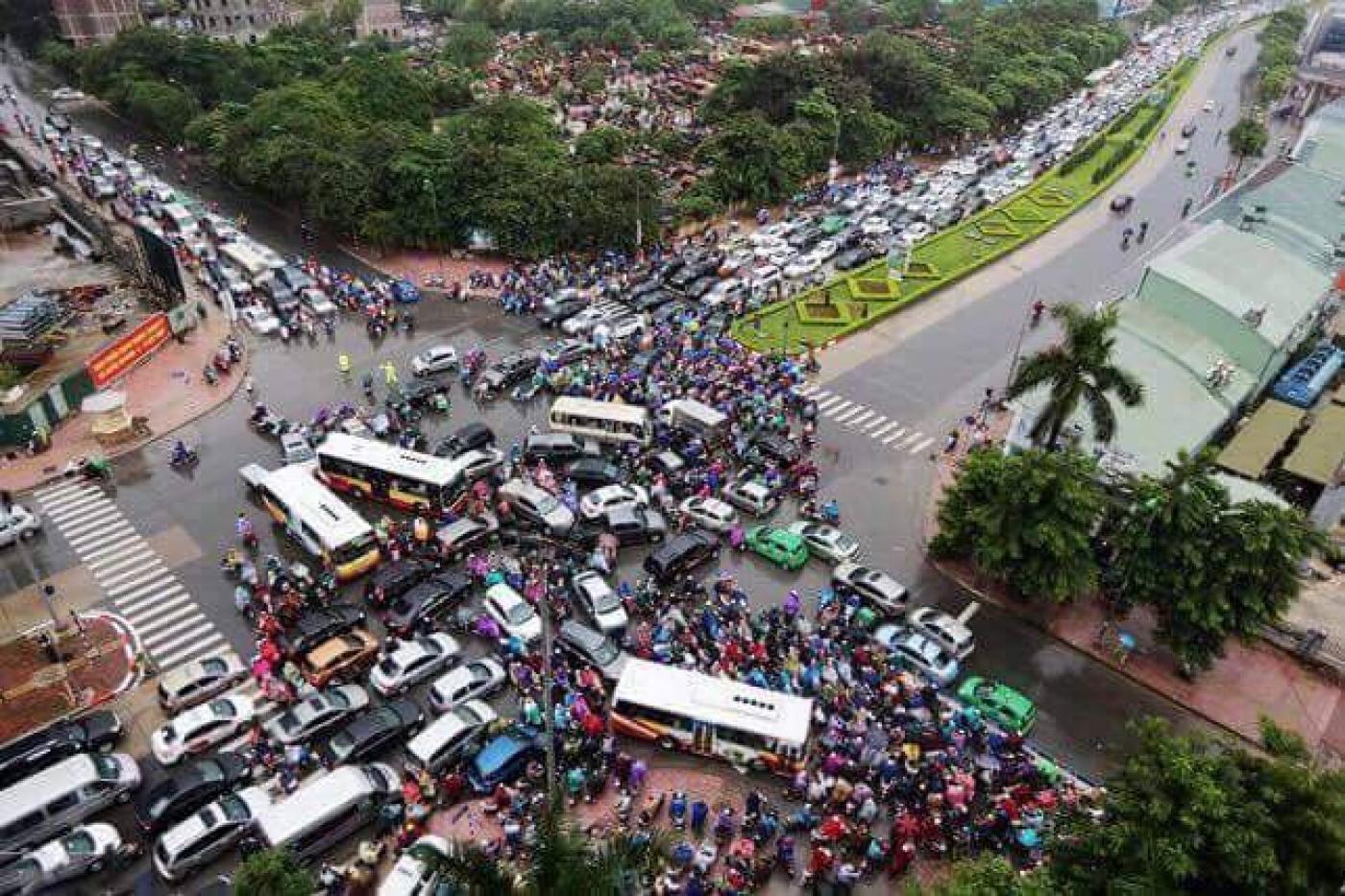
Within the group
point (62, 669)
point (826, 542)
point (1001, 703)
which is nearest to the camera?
point (1001, 703)

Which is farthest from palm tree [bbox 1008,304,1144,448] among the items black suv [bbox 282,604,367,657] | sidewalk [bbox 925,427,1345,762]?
black suv [bbox 282,604,367,657]

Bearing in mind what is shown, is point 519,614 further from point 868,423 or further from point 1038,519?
point 868,423

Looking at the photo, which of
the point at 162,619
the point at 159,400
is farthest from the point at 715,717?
the point at 159,400

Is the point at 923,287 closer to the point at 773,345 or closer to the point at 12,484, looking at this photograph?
the point at 773,345

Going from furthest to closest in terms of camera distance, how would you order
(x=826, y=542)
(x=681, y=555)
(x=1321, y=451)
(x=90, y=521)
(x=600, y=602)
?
(x=1321, y=451) → (x=90, y=521) → (x=826, y=542) → (x=681, y=555) → (x=600, y=602)

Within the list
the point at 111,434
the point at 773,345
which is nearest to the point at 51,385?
the point at 111,434

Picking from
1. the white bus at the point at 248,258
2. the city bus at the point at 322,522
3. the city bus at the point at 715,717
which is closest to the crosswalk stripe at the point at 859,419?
the city bus at the point at 715,717
